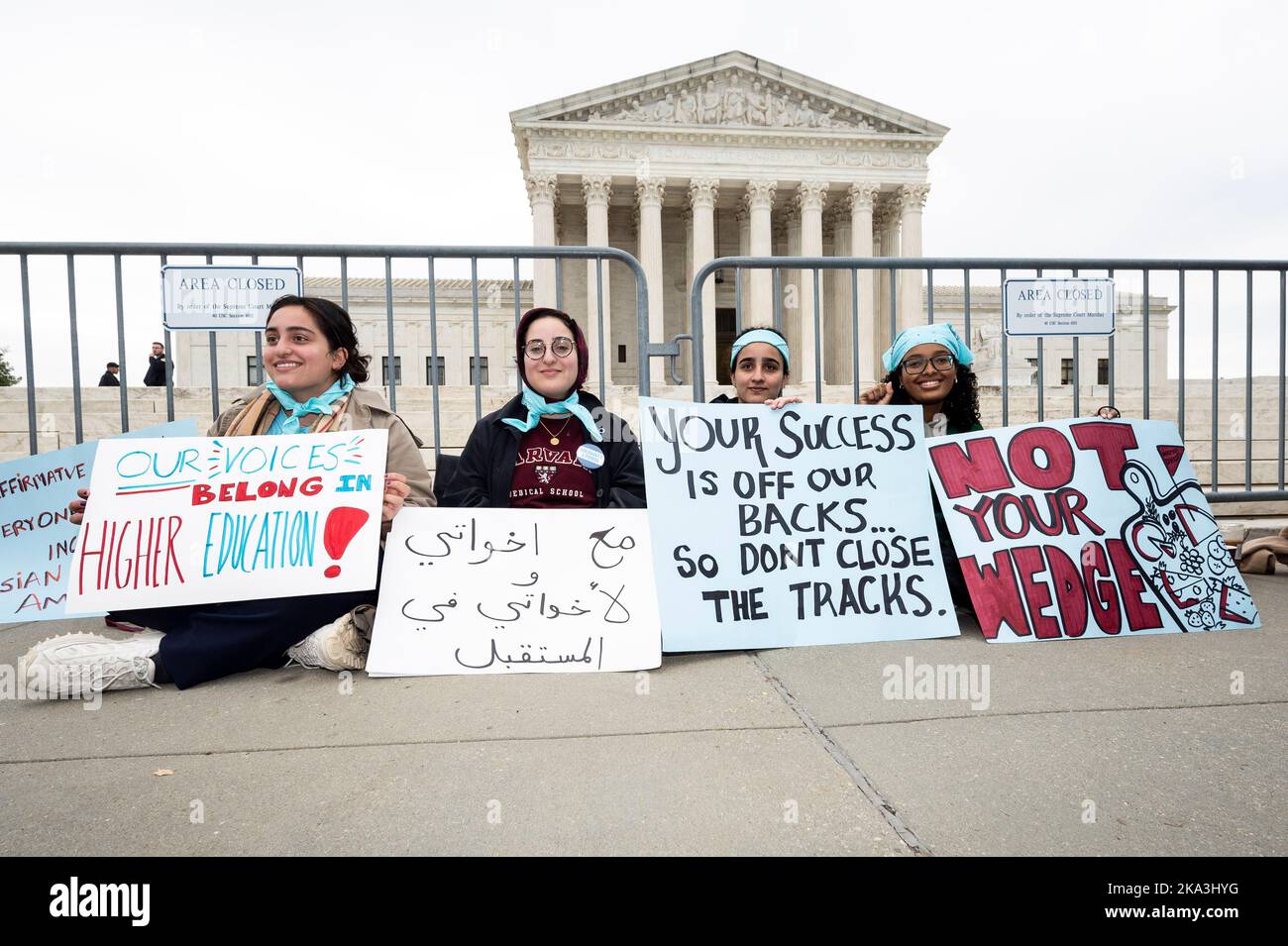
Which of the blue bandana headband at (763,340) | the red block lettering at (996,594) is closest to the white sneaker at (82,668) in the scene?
the blue bandana headband at (763,340)

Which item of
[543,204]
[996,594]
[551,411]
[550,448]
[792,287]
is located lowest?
[996,594]

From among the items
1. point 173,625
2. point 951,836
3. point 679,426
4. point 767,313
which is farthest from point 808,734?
point 767,313

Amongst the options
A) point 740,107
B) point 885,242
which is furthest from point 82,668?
point 885,242

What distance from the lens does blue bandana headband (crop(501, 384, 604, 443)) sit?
300 cm

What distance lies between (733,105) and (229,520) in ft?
115

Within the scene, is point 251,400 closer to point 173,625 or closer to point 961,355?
point 173,625

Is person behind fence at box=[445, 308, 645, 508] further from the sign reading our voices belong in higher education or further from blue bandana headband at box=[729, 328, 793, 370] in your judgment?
the sign reading our voices belong in higher education

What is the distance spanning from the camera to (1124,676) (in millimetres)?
2271

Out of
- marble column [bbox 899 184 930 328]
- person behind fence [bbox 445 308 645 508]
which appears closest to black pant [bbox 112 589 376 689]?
person behind fence [bbox 445 308 645 508]

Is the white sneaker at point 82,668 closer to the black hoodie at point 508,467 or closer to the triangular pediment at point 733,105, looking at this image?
the black hoodie at point 508,467

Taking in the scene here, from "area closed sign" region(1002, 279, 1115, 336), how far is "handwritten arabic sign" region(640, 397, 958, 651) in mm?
1301

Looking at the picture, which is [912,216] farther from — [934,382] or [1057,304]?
[934,382]

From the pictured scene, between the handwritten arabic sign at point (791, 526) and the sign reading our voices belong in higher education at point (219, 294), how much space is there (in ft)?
6.50

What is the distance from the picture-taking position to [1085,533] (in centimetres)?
290
